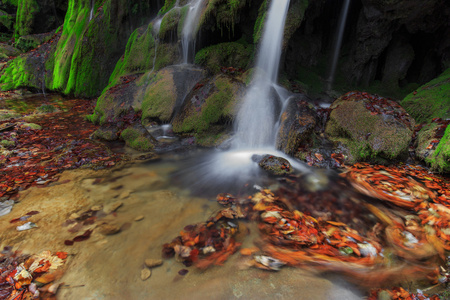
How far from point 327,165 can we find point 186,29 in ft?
21.4

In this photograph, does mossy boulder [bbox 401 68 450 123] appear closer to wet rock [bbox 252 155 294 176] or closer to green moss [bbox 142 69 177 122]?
wet rock [bbox 252 155 294 176]

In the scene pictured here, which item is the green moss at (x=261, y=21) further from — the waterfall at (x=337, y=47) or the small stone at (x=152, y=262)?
the small stone at (x=152, y=262)

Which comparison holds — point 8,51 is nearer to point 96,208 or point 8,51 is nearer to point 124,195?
point 124,195

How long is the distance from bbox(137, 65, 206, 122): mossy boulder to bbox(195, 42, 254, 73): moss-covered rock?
476mm

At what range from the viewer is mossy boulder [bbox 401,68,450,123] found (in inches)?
217

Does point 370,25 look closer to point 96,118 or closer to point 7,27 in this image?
point 96,118

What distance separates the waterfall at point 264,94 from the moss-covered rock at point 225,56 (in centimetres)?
85

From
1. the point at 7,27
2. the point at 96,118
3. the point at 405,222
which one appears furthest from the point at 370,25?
the point at 7,27

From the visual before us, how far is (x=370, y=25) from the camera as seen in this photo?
8039 millimetres

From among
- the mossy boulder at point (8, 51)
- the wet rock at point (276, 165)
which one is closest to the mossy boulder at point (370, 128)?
the wet rock at point (276, 165)

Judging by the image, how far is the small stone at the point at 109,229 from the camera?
2.73 meters

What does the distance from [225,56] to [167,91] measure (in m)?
2.50

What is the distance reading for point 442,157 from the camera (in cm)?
420

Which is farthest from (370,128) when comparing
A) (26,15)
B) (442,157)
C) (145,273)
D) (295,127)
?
(26,15)
